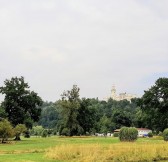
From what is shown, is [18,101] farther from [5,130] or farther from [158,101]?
[158,101]

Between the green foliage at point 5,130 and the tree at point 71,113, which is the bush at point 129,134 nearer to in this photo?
the green foliage at point 5,130

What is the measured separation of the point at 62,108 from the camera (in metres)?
95.5

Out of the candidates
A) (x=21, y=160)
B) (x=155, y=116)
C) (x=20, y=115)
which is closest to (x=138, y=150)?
(x=21, y=160)

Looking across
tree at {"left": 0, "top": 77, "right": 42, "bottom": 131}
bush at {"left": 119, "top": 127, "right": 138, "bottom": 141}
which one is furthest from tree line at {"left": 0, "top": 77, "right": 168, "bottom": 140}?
bush at {"left": 119, "top": 127, "right": 138, "bottom": 141}

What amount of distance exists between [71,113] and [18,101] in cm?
1703

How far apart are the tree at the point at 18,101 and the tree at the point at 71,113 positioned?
11.2 m

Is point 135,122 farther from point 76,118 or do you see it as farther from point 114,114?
point 76,118

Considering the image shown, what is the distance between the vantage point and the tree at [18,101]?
274 ft

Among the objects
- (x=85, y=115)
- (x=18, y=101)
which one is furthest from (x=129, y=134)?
(x=85, y=115)

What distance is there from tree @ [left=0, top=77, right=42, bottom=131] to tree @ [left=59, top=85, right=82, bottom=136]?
11.2 meters

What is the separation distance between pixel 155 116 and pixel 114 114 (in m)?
55.5

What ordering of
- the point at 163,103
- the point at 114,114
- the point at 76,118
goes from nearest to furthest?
1. the point at 163,103
2. the point at 76,118
3. the point at 114,114

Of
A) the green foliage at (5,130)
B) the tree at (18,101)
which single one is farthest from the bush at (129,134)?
the tree at (18,101)

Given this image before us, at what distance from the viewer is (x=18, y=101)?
3339 inches
